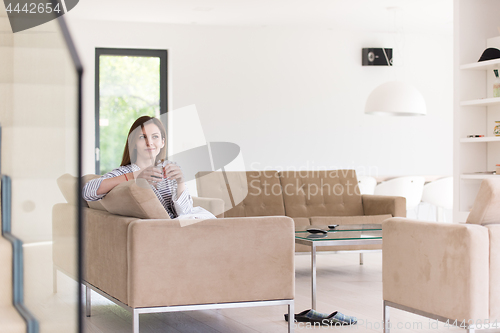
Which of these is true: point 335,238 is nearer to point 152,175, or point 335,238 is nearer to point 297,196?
point 152,175

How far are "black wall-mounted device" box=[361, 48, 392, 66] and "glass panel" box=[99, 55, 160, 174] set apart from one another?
291 centimetres

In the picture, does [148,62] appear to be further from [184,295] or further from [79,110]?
[79,110]

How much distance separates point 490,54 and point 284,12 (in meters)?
2.69

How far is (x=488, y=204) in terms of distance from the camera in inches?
91.4

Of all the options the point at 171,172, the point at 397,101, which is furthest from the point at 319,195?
the point at 171,172

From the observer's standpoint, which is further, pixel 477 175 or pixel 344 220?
pixel 477 175

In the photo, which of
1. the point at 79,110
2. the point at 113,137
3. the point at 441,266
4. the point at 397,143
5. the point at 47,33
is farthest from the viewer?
the point at 397,143

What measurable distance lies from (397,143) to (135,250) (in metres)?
6.37

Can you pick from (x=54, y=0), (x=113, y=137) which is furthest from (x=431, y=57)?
(x=54, y=0)

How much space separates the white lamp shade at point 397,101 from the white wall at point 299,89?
200 centimetres

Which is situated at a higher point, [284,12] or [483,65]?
[284,12]

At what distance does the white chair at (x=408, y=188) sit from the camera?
22.0 ft

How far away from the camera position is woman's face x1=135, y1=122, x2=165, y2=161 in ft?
9.73

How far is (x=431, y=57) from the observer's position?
8.26m
